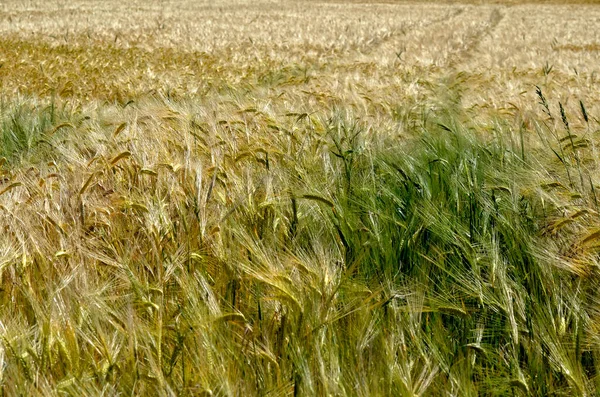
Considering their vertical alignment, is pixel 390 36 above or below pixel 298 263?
below

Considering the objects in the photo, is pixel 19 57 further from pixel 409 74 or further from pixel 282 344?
pixel 282 344

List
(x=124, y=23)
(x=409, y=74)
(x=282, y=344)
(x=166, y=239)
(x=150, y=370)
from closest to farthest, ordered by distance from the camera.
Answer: (x=150, y=370) → (x=282, y=344) → (x=166, y=239) → (x=409, y=74) → (x=124, y=23)

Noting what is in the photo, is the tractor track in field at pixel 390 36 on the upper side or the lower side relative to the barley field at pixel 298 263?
lower

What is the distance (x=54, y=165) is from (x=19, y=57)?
5.91 meters

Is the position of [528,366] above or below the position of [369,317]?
below

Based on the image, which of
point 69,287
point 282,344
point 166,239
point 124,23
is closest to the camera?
point 282,344

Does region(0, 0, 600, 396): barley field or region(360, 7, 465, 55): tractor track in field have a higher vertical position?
region(0, 0, 600, 396): barley field

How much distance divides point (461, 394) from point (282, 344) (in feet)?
1.31

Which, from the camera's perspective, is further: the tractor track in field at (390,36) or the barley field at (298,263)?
the tractor track in field at (390,36)

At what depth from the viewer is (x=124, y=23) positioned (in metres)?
14.5

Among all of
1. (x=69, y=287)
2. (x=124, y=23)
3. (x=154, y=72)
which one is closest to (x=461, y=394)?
(x=69, y=287)

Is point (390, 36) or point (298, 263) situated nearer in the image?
point (298, 263)

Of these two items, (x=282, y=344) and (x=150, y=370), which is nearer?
(x=150, y=370)

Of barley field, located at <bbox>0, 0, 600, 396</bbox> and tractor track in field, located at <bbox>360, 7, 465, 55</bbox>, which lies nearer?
barley field, located at <bbox>0, 0, 600, 396</bbox>
